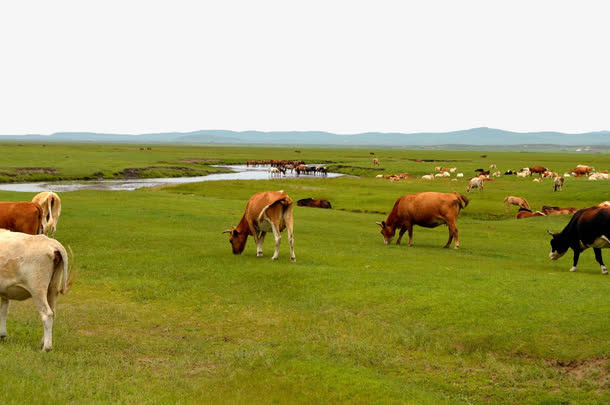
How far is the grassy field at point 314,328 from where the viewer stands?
29.7 ft

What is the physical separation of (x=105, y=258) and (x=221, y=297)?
6798mm

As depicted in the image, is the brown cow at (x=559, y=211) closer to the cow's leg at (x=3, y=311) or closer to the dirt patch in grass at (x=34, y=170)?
the cow's leg at (x=3, y=311)

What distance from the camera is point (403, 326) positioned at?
40.4ft

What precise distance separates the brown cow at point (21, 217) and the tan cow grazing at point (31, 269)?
25.8 ft

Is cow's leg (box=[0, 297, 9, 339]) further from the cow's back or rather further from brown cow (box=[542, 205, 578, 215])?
brown cow (box=[542, 205, 578, 215])

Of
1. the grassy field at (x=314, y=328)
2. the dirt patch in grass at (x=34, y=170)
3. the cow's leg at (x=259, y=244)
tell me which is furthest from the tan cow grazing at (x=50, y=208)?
the dirt patch in grass at (x=34, y=170)

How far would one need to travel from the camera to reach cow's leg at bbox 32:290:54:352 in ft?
32.3

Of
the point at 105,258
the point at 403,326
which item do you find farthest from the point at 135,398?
the point at 105,258

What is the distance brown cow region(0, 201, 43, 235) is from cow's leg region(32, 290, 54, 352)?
8479mm

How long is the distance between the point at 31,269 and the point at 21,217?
8.70 meters

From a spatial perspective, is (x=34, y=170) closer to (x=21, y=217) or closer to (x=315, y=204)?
(x=315, y=204)

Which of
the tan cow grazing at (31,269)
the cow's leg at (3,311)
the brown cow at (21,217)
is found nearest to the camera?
the tan cow grazing at (31,269)

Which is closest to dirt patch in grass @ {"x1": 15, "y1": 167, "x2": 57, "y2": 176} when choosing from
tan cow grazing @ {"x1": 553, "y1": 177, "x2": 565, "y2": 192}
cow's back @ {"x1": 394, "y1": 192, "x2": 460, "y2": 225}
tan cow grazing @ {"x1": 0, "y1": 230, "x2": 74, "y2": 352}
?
cow's back @ {"x1": 394, "y1": 192, "x2": 460, "y2": 225}

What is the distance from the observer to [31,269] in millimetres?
9883
